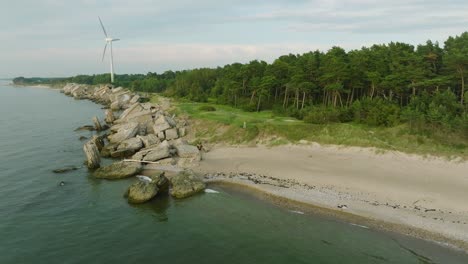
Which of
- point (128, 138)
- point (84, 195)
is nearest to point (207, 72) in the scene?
point (128, 138)

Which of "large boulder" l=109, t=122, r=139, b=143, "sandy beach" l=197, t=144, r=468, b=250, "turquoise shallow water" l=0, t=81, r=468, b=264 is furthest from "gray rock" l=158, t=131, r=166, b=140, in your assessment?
"turquoise shallow water" l=0, t=81, r=468, b=264

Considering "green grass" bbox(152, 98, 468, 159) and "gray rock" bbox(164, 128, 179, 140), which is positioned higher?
"green grass" bbox(152, 98, 468, 159)

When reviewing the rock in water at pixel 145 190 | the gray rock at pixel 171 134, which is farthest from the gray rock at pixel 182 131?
the rock in water at pixel 145 190

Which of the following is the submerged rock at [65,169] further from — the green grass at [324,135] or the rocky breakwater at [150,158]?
the green grass at [324,135]

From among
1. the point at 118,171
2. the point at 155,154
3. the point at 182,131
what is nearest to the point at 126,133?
the point at 182,131

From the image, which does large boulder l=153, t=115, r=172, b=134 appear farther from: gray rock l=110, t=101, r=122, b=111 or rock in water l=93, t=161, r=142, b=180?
gray rock l=110, t=101, r=122, b=111

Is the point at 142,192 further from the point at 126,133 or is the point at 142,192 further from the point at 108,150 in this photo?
the point at 126,133
